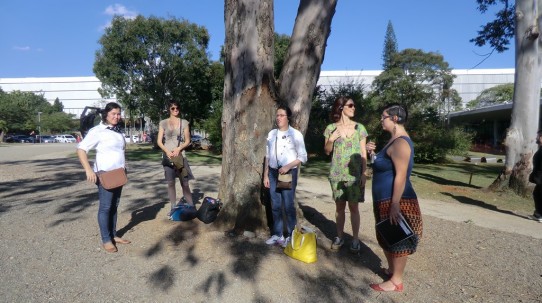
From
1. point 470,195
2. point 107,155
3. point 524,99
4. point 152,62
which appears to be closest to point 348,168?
point 107,155

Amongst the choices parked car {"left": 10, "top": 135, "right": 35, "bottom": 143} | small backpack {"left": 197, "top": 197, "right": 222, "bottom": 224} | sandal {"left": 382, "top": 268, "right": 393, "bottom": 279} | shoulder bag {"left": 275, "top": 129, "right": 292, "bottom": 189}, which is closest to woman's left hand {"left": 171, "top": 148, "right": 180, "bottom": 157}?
small backpack {"left": 197, "top": 197, "right": 222, "bottom": 224}

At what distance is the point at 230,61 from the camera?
4844 mm

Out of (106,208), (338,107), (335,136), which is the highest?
(338,107)

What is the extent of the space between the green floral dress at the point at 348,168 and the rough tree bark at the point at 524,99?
7256 mm

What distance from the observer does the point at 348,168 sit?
13.9 feet

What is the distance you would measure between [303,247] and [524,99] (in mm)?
8363

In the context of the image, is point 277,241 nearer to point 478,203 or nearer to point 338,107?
point 338,107

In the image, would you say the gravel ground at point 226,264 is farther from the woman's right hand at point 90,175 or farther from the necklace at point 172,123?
the necklace at point 172,123

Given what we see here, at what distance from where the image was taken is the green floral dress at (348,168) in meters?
4.21

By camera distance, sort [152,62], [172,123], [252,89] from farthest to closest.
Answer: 1. [152,62]
2. [172,123]
3. [252,89]

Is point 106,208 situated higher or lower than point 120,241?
higher

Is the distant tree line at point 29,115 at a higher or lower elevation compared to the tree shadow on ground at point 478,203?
higher

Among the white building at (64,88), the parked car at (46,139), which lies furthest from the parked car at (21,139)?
the white building at (64,88)

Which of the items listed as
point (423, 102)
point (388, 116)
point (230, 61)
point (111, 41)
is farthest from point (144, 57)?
point (423, 102)
